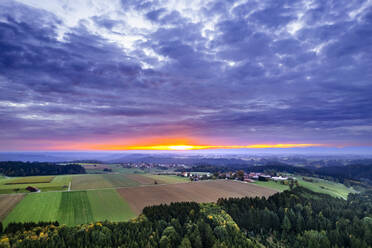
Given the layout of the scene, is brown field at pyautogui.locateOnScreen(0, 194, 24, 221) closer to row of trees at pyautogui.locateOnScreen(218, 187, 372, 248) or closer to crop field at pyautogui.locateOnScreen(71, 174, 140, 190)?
crop field at pyautogui.locateOnScreen(71, 174, 140, 190)

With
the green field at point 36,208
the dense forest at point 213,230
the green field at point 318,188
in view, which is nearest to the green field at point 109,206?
the dense forest at point 213,230

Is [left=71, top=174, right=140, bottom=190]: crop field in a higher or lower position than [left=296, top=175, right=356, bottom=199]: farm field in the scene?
higher

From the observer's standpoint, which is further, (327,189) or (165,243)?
(327,189)

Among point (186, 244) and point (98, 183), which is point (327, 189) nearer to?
point (186, 244)

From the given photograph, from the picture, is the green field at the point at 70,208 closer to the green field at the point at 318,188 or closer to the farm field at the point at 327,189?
the green field at the point at 318,188

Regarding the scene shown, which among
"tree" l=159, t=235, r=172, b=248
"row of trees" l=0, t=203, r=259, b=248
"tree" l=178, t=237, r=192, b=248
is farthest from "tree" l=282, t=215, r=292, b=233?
"tree" l=159, t=235, r=172, b=248

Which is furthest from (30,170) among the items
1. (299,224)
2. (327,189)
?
(327,189)
